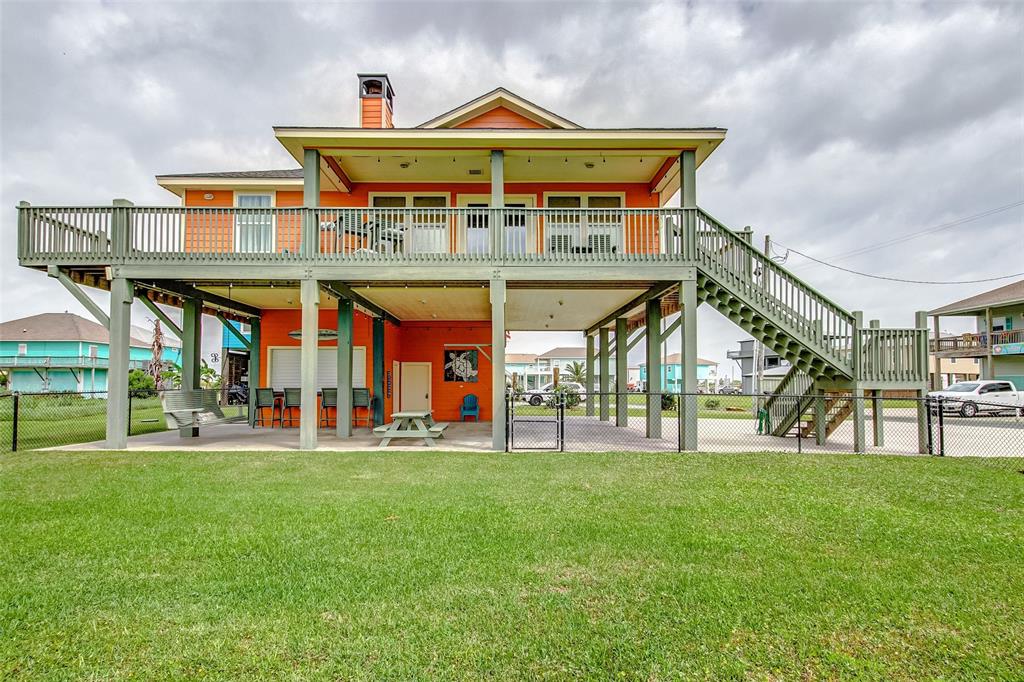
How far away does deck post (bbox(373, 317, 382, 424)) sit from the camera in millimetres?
15680

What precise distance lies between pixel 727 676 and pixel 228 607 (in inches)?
117

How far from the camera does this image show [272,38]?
45.0 ft

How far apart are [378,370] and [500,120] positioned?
25.8 feet

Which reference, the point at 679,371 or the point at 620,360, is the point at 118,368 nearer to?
the point at 620,360

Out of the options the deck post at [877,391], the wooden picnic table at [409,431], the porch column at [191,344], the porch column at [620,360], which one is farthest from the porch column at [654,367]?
the porch column at [191,344]

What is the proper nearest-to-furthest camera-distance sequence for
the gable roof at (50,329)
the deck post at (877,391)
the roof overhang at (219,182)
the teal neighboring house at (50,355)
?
the deck post at (877,391) < the roof overhang at (219,182) < the teal neighboring house at (50,355) < the gable roof at (50,329)

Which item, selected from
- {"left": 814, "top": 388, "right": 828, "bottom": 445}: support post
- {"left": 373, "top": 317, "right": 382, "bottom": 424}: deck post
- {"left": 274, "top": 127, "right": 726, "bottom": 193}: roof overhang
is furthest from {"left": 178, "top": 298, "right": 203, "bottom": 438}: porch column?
{"left": 814, "top": 388, "right": 828, "bottom": 445}: support post

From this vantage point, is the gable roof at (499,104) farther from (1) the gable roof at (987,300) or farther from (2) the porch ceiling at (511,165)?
(1) the gable roof at (987,300)

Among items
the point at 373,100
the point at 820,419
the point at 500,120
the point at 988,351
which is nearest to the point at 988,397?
the point at 988,351

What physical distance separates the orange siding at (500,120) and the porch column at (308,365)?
638cm

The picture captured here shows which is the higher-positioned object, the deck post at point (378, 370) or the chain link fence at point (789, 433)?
the deck post at point (378, 370)

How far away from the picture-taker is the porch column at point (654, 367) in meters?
12.8

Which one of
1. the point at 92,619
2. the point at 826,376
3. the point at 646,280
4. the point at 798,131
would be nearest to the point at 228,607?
the point at 92,619

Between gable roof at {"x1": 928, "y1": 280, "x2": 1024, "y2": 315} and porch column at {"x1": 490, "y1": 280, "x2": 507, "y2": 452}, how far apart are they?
30.8 metres
